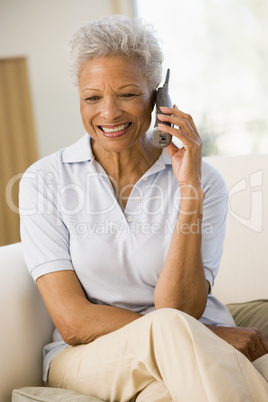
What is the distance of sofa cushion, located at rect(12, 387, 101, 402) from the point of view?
46.8 inches

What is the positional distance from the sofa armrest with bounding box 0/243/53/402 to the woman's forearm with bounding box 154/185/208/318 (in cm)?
35

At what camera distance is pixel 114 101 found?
1.44 metres

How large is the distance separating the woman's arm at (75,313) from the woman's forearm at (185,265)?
0.11 meters

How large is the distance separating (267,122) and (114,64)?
3.05m

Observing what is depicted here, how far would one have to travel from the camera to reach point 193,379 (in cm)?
105

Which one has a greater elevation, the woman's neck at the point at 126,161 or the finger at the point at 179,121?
the finger at the point at 179,121

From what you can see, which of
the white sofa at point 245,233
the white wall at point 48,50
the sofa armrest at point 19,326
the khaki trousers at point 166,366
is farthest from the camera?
the white wall at point 48,50

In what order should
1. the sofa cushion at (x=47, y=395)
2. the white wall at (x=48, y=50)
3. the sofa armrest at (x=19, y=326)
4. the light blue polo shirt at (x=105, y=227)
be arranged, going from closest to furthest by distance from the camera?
the sofa cushion at (x=47, y=395), the sofa armrest at (x=19, y=326), the light blue polo shirt at (x=105, y=227), the white wall at (x=48, y=50)

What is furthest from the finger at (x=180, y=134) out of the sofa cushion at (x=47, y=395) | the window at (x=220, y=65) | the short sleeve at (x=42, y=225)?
the window at (x=220, y=65)

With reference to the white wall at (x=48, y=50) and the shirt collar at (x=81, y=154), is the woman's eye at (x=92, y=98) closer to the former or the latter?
the shirt collar at (x=81, y=154)

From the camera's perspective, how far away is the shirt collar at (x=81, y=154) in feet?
5.14

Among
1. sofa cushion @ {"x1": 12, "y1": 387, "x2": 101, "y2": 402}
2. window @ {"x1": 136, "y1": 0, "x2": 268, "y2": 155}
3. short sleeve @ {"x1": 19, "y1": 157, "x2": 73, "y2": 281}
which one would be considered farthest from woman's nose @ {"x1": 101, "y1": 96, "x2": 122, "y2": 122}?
window @ {"x1": 136, "y1": 0, "x2": 268, "y2": 155}

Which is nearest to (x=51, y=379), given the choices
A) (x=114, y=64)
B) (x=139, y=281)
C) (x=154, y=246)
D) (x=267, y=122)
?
(x=139, y=281)

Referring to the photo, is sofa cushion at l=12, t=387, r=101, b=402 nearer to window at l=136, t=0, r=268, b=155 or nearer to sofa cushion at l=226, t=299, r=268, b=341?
sofa cushion at l=226, t=299, r=268, b=341
